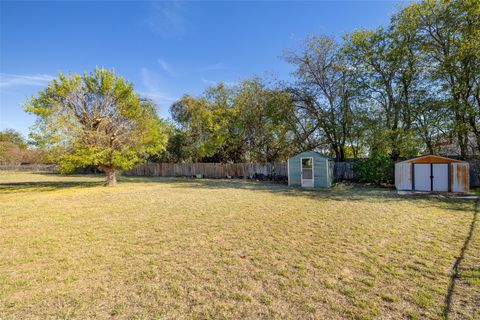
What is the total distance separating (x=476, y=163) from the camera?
1120cm

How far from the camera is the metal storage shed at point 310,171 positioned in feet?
40.1

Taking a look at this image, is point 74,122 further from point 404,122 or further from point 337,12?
point 404,122

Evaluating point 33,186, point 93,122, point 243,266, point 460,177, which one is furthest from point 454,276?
point 33,186

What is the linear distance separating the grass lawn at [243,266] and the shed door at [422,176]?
4.38 meters

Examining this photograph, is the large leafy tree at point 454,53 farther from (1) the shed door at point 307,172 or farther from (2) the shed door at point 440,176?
(1) the shed door at point 307,172

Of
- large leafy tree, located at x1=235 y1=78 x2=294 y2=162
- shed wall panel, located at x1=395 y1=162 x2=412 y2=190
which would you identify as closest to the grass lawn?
shed wall panel, located at x1=395 y1=162 x2=412 y2=190

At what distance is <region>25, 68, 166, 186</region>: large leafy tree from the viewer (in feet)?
37.1

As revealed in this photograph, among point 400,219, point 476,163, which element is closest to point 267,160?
point 476,163

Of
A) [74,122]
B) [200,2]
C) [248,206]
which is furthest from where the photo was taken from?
[74,122]

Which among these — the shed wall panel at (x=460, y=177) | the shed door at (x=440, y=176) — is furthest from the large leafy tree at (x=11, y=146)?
the shed wall panel at (x=460, y=177)

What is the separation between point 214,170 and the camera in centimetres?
1998

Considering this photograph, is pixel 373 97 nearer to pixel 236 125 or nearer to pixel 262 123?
pixel 262 123

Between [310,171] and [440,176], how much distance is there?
18.7ft

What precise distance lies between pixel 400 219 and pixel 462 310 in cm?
384
